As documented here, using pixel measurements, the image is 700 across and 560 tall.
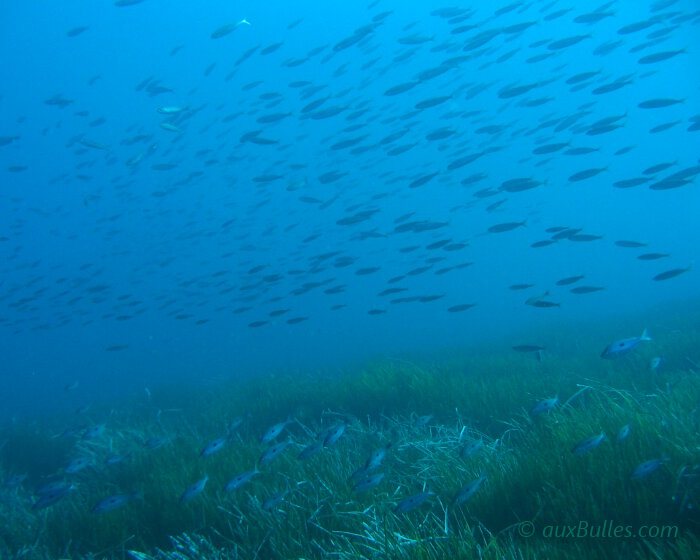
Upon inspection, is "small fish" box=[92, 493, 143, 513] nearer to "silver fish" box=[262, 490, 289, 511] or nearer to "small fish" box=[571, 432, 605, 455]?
"silver fish" box=[262, 490, 289, 511]

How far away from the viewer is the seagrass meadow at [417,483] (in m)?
2.95

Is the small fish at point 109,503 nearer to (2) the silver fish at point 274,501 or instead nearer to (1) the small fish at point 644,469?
(2) the silver fish at point 274,501

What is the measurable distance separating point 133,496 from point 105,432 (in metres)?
5.64

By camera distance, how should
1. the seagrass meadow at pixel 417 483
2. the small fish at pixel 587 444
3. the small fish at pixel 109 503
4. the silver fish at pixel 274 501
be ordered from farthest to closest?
the small fish at pixel 109 503 → the silver fish at pixel 274 501 → the small fish at pixel 587 444 → the seagrass meadow at pixel 417 483

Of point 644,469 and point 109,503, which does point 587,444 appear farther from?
point 109,503

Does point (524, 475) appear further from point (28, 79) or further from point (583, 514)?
point (28, 79)

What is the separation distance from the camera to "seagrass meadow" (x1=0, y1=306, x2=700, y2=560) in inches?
116

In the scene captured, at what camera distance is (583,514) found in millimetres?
3012

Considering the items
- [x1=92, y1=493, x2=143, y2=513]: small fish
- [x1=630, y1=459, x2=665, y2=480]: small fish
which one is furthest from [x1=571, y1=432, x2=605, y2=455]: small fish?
[x1=92, y1=493, x2=143, y2=513]: small fish

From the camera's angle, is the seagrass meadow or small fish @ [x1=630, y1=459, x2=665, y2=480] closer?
the seagrass meadow

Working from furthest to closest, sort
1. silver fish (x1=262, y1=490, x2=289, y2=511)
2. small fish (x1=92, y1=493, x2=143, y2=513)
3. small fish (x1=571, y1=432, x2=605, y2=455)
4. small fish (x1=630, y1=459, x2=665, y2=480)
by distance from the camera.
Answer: small fish (x1=92, y1=493, x2=143, y2=513), silver fish (x1=262, y1=490, x2=289, y2=511), small fish (x1=571, y1=432, x2=605, y2=455), small fish (x1=630, y1=459, x2=665, y2=480)

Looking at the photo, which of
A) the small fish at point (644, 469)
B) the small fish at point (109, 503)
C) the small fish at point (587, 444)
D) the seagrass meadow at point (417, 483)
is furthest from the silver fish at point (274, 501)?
the small fish at point (644, 469)

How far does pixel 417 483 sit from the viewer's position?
4.58m

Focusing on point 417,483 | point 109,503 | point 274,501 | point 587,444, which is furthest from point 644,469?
point 109,503
